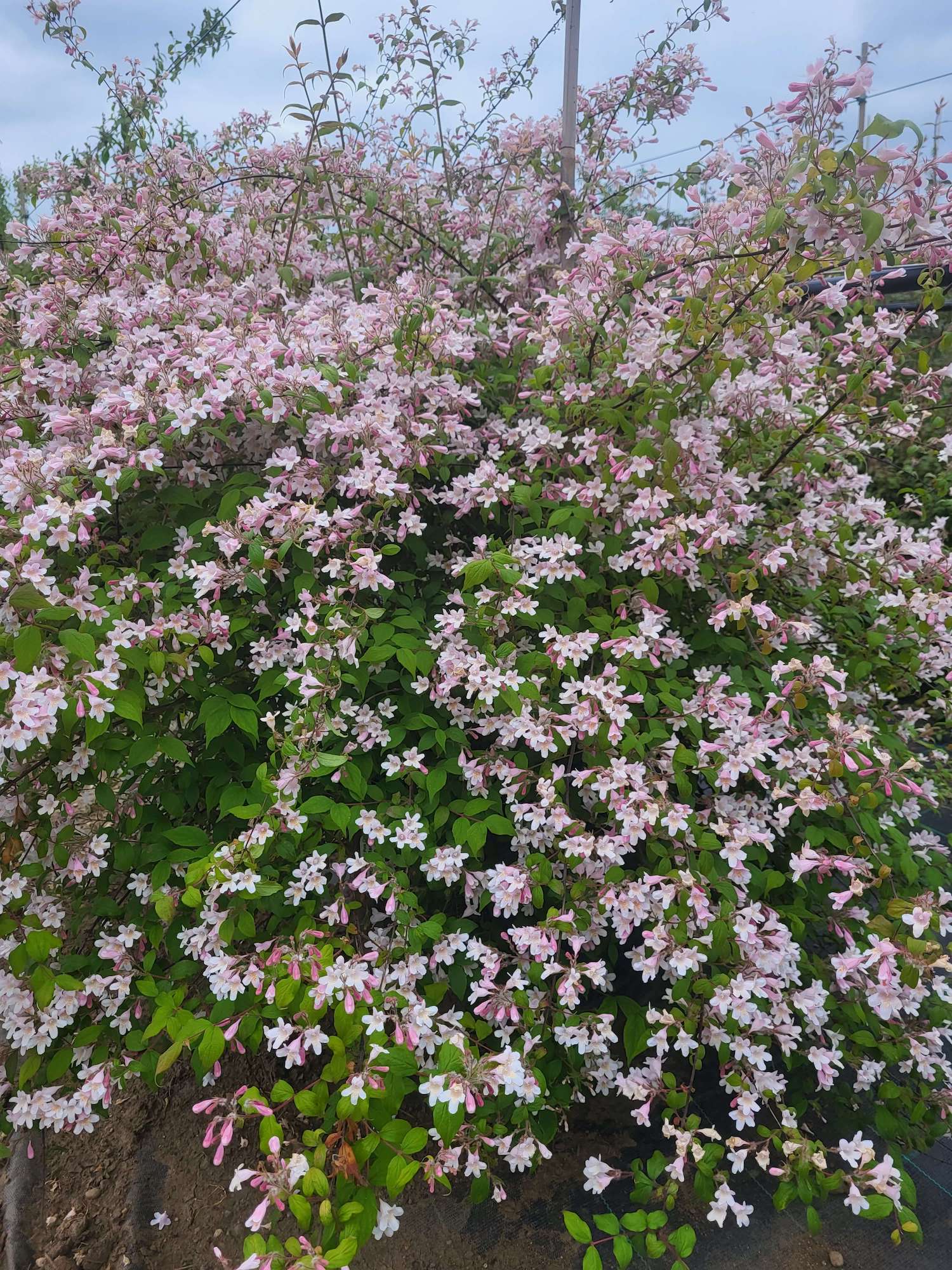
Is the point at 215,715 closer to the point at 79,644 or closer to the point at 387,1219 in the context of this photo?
the point at 79,644

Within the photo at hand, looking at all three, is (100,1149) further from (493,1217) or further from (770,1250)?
(770,1250)

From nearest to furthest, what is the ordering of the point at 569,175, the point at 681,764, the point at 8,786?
the point at 681,764 → the point at 8,786 → the point at 569,175

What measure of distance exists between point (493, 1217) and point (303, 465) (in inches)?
76.8

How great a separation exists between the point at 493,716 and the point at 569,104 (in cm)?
223

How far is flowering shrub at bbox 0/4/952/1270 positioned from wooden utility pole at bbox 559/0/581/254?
0.72m

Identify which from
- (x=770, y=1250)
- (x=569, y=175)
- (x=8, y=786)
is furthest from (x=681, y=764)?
(x=569, y=175)

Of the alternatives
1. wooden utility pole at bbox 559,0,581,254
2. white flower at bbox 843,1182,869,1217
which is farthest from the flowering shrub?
wooden utility pole at bbox 559,0,581,254

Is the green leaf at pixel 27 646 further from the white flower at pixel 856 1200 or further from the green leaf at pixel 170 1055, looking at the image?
the white flower at pixel 856 1200

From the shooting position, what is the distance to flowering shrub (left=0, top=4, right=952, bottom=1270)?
1.50 meters

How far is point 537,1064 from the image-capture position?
174 cm

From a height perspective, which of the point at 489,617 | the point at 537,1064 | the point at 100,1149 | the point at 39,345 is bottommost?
the point at 100,1149

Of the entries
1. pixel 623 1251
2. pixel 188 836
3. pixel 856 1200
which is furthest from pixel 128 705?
pixel 856 1200

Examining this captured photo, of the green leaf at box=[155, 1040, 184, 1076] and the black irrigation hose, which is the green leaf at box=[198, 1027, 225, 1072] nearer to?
the green leaf at box=[155, 1040, 184, 1076]

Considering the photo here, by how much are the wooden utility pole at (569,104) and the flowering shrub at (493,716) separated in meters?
0.72
